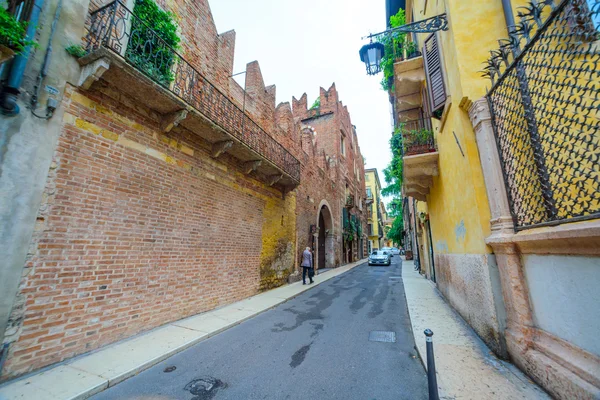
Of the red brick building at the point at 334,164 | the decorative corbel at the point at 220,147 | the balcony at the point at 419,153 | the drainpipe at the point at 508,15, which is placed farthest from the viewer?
the red brick building at the point at 334,164

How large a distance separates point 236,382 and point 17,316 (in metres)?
3.12

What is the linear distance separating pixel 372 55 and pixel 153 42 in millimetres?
5165

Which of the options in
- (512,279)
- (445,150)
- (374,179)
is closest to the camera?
(512,279)

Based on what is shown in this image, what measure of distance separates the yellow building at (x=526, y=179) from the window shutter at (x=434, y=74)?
0.03m

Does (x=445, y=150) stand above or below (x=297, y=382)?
above

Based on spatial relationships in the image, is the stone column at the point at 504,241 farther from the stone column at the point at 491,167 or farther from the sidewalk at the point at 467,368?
the sidewalk at the point at 467,368

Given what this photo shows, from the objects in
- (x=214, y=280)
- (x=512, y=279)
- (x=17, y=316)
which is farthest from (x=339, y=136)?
(x=17, y=316)

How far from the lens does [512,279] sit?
3406mm

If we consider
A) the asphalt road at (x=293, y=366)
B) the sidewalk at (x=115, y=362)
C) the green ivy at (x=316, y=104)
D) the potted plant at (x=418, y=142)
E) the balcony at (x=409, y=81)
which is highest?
the green ivy at (x=316, y=104)

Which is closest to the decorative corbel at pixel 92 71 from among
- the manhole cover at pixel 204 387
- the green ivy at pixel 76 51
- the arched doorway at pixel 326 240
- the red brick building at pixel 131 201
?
the red brick building at pixel 131 201

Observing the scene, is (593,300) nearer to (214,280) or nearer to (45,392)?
(45,392)

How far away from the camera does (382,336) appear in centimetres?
484

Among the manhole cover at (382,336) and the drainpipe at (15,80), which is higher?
the drainpipe at (15,80)

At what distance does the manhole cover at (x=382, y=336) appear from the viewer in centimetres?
463
